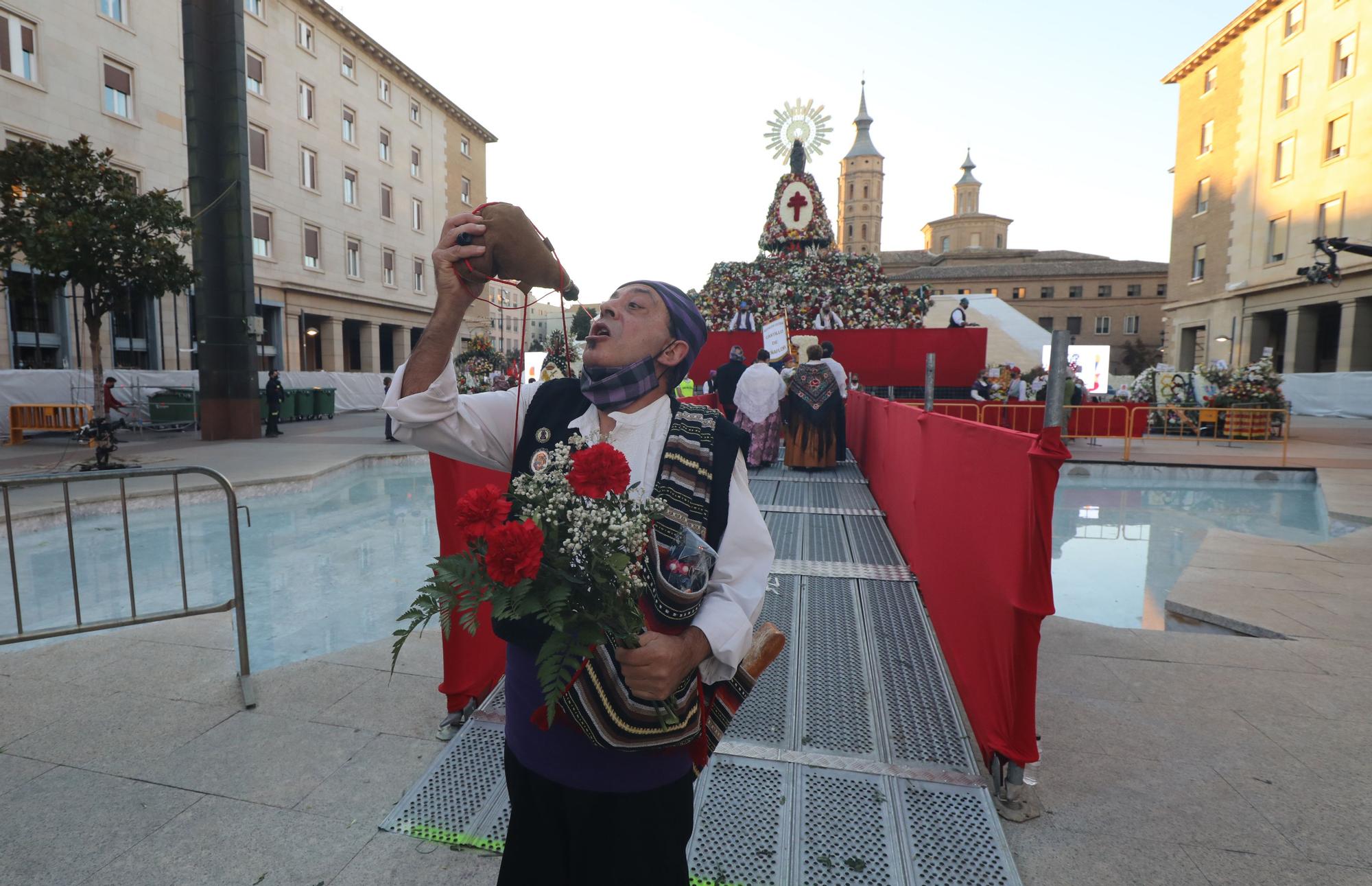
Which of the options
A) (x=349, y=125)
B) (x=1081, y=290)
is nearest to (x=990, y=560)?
(x=349, y=125)

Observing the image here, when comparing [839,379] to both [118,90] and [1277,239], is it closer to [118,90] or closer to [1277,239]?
[118,90]

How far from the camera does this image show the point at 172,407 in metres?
16.2

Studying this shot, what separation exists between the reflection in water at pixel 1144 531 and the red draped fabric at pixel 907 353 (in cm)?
455

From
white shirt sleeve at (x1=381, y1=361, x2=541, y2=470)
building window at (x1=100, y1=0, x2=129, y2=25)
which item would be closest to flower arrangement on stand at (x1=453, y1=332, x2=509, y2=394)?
white shirt sleeve at (x1=381, y1=361, x2=541, y2=470)

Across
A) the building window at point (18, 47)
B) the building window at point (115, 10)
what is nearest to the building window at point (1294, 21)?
the building window at point (115, 10)

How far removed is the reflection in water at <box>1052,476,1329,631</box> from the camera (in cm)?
570

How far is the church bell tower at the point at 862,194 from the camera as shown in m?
89.9

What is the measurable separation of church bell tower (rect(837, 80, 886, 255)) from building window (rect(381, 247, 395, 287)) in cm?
6907

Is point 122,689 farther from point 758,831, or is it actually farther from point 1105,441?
point 1105,441

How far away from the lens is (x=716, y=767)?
2.65 m

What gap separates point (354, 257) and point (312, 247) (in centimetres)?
253

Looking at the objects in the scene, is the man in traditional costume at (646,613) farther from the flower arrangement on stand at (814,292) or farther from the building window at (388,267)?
the building window at (388,267)

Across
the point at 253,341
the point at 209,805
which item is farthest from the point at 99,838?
the point at 253,341

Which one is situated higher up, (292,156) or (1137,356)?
(292,156)
